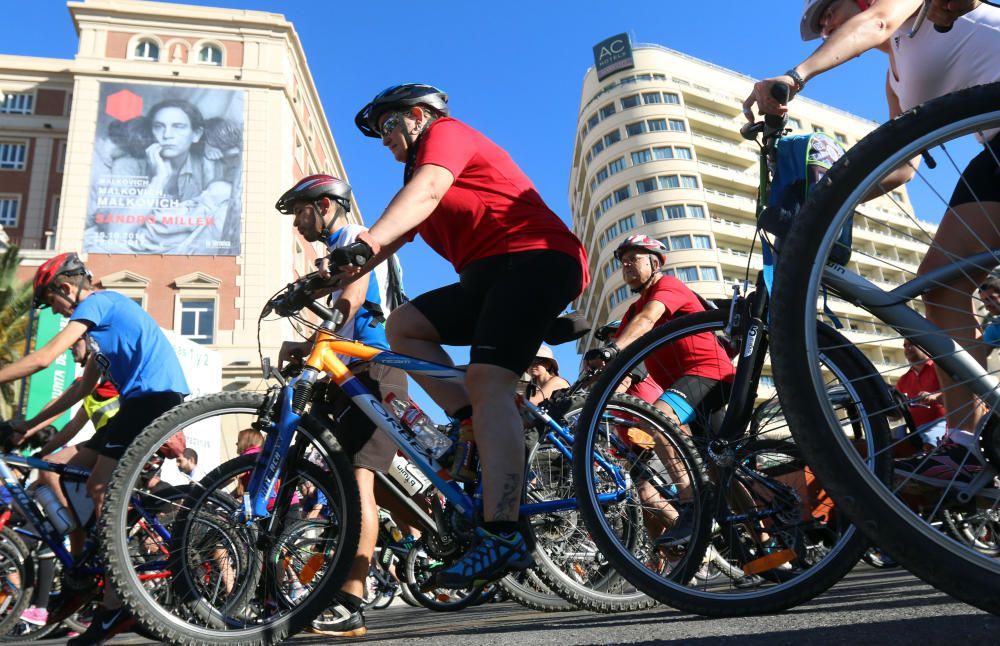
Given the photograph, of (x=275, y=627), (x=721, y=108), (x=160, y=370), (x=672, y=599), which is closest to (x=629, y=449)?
(x=672, y=599)

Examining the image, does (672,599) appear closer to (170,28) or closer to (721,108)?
(170,28)

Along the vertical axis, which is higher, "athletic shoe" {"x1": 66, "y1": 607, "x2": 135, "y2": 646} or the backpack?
the backpack

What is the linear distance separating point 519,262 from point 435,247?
502mm

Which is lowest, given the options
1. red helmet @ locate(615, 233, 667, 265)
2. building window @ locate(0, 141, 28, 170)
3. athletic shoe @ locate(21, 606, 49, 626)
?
athletic shoe @ locate(21, 606, 49, 626)

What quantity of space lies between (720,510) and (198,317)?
34.8 metres

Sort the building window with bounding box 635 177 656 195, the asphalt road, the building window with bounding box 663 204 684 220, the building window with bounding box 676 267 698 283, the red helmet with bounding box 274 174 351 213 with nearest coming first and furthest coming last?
1. the asphalt road
2. the red helmet with bounding box 274 174 351 213
3. the building window with bounding box 676 267 698 283
4. the building window with bounding box 663 204 684 220
5. the building window with bounding box 635 177 656 195

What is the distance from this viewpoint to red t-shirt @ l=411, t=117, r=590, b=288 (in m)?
2.84

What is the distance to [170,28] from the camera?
127 ft

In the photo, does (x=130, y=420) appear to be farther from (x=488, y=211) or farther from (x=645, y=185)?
(x=645, y=185)

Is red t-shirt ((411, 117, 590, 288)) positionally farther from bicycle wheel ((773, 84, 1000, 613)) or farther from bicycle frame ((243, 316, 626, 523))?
bicycle wheel ((773, 84, 1000, 613))

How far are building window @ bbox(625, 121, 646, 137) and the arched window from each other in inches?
1369

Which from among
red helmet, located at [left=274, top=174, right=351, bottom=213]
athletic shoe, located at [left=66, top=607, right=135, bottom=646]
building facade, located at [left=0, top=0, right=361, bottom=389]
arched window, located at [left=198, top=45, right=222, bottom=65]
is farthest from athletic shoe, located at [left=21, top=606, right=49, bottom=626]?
arched window, located at [left=198, top=45, right=222, bottom=65]

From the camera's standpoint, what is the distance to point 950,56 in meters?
2.30

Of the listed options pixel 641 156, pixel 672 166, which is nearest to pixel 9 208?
pixel 641 156
